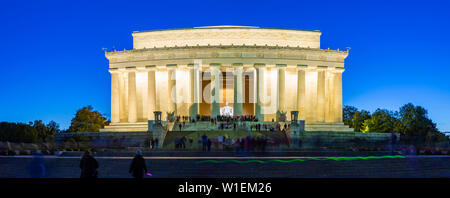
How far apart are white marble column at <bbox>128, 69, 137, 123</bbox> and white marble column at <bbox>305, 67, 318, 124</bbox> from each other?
73.9 ft

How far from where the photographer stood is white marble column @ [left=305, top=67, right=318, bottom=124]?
7144cm

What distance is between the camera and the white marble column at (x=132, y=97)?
2837 inches

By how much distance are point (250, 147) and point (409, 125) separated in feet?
162

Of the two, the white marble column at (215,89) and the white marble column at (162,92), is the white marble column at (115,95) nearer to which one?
the white marble column at (162,92)

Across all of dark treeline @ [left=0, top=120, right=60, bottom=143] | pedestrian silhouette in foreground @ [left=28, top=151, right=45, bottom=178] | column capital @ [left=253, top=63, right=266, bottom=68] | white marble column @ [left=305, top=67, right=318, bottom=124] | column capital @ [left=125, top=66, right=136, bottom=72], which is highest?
column capital @ [left=253, top=63, right=266, bottom=68]

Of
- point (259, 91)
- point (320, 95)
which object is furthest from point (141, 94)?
point (320, 95)

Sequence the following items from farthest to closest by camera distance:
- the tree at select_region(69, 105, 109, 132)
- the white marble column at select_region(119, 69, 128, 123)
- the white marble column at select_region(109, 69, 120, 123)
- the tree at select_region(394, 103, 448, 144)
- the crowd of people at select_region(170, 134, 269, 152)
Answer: the tree at select_region(69, 105, 109, 132) < the tree at select_region(394, 103, 448, 144) < the white marble column at select_region(119, 69, 128, 123) < the white marble column at select_region(109, 69, 120, 123) < the crowd of people at select_region(170, 134, 269, 152)

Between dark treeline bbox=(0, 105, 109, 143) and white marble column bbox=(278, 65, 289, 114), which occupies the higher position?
white marble column bbox=(278, 65, 289, 114)

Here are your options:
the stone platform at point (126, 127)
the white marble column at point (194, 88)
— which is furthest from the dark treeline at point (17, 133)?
the white marble column at point (194, 88)

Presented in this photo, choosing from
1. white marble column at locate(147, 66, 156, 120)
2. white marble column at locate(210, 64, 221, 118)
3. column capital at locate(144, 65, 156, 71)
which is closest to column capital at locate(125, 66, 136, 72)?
column capital at locate(144, 65, 156, 71)

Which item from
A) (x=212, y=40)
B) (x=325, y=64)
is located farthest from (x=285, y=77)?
(x=212, y=40)

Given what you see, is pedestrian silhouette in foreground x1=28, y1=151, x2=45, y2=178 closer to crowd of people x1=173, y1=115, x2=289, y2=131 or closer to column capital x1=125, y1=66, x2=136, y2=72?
crowd of people x1=173, y1=115, x2=289, y2=131

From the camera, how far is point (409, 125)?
266ft

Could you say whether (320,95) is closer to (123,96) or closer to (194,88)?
(194,88)
